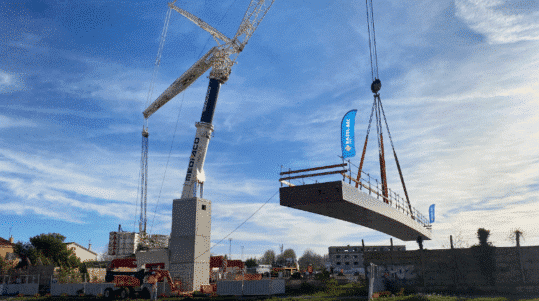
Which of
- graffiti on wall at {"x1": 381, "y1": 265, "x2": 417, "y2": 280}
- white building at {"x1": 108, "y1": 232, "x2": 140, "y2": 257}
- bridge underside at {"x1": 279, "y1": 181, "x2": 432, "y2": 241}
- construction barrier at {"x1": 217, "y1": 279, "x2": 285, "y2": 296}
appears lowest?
construction barrier at {"x1": 217, "y1": 279, "x2": 285, "y2": 296}

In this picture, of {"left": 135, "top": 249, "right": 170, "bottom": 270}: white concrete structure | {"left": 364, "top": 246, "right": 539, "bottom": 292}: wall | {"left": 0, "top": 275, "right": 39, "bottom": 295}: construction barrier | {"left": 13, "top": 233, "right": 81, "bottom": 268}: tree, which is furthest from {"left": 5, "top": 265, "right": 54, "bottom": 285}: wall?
{"left": 364, "top": 246, "right": 539, "bottom": 292}: wall

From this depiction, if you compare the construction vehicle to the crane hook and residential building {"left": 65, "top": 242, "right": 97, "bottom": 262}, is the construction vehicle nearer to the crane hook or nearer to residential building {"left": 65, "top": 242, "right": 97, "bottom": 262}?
the crane hook

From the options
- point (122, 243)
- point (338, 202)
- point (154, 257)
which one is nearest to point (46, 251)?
point (122, 243)

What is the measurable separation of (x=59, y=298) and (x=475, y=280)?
3038 cm

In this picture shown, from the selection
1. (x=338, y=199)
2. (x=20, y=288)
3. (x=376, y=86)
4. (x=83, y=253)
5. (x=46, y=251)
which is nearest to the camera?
(x=338, y=199)

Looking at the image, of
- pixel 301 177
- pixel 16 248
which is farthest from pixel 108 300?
pixel 16 248

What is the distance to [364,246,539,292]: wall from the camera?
86.4 ft

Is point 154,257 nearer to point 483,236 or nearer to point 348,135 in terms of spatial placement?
point 348,135

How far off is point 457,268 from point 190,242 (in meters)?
20.6

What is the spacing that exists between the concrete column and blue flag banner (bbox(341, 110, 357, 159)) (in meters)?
14.7

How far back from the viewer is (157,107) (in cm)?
5409

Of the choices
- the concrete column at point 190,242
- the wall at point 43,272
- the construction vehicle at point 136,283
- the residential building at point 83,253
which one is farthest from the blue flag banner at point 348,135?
the residential building at point 83,253

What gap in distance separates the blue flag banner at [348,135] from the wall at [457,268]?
1150 centimetres

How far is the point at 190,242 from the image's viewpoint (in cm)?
3148
